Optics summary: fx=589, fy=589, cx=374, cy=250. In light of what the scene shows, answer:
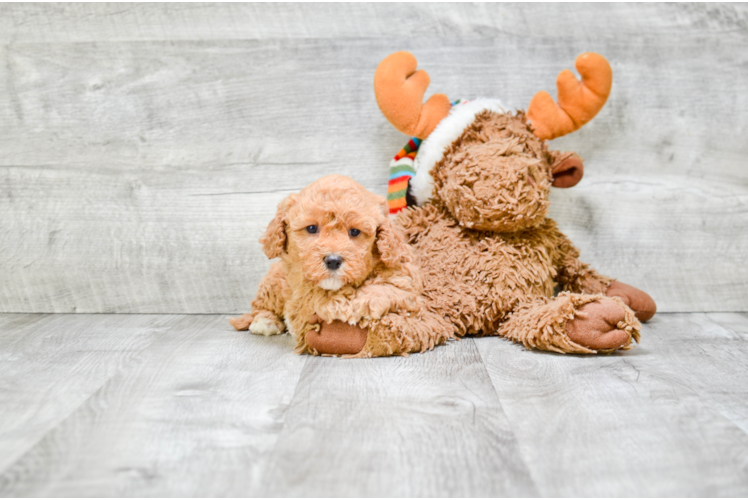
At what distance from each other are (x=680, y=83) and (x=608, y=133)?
0.64 ft

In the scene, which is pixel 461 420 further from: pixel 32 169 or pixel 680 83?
pixel 32 169

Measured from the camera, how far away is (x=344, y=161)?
1280mm

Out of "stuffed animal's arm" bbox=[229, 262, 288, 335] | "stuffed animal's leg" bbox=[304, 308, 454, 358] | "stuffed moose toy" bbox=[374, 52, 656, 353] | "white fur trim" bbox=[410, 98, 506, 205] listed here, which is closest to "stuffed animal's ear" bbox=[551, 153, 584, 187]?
"stuffed moose toy" bbox=[374, 52, 656, 353]

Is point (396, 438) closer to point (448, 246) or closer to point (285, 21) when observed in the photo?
point (448, 246)

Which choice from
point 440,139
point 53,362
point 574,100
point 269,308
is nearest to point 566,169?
point 574,100

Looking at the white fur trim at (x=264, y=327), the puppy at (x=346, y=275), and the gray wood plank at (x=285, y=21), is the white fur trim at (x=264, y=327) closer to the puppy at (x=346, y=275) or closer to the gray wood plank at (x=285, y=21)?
the puppy at (x=346, y=275)

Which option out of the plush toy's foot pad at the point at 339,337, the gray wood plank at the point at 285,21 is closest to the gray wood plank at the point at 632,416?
the plush toy's foot pad at the point at 339,337

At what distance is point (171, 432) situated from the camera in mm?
690

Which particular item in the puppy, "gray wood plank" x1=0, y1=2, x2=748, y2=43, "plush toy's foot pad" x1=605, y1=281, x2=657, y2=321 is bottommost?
"plush toy's foot pad" x1=605, y1=281, x2=657, y2=321

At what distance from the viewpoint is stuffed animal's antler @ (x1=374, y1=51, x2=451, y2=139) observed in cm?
108

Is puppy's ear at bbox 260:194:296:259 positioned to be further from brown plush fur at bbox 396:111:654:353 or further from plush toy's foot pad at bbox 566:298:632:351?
plush toy's foot pad at bbox 566:298:632:351

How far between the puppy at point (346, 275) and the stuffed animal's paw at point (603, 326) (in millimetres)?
230

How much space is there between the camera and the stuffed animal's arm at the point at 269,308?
109cm

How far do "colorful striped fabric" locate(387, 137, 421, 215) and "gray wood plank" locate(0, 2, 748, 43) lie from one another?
0.28 m
